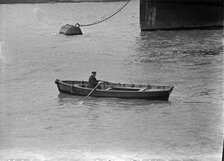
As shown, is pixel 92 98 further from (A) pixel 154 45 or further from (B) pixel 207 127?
(A) pixel 154 45

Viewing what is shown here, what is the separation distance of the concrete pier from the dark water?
570 cm

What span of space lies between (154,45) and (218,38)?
9157 mm

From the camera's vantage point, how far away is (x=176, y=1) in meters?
71.0

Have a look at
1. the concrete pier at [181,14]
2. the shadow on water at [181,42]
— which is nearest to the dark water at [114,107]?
the shadow on water at [181,42]

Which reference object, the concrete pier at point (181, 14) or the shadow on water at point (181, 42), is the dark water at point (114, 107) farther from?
the concrete pier at point (181, 14)

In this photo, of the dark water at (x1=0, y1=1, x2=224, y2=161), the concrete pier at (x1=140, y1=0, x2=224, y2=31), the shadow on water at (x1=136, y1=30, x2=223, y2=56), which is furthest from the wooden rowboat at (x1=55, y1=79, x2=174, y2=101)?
the concrete pier at (x1=140, y1=0, x2=224, y2=31)

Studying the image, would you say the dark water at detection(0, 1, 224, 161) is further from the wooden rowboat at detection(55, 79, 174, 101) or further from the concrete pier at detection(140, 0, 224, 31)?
the concrete pier at detection(140, 0, 224, 31)

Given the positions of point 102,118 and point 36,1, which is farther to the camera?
point 36,1

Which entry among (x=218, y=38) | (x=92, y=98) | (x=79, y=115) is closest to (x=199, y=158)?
(x=79, y=115)

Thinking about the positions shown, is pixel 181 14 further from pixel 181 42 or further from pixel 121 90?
pixel 121 90

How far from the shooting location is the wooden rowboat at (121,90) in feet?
113

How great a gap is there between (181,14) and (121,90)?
37.9m

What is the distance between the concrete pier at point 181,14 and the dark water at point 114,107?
5702 mm

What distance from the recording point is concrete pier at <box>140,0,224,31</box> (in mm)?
70875
